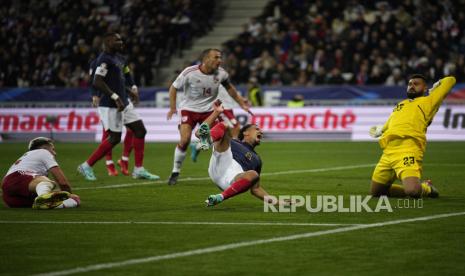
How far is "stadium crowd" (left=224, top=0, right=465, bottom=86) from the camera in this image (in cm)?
3027

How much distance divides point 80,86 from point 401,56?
39.9ft

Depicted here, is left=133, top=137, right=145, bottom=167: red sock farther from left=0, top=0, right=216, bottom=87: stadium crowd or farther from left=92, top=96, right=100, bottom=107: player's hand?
left=0, top=0, right=216, bottom=87: stadium crowd

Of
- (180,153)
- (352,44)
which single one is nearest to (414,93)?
(180,153)

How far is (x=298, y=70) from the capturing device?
105 ft

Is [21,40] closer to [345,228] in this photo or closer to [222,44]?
[222,44]

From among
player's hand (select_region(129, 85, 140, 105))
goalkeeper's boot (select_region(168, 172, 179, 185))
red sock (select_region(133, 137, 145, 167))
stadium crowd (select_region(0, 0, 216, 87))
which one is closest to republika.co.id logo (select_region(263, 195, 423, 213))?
goalkeeper's boot (select_region(168, 172, 179, 185))

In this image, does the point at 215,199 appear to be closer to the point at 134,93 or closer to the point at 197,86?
the point at 197,86

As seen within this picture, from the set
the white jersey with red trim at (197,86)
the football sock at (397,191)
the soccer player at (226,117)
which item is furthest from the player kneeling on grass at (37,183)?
the soccer player at (226,117)

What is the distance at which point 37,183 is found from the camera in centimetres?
1114

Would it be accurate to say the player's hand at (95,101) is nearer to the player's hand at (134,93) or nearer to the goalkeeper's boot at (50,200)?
the player's hand at (134,93)

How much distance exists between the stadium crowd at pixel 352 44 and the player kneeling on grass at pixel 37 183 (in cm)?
1973

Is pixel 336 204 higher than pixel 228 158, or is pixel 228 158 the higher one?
pixel 228 158

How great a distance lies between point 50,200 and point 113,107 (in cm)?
569

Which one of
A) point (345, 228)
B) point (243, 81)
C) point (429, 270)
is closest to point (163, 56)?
point (243, 81)
